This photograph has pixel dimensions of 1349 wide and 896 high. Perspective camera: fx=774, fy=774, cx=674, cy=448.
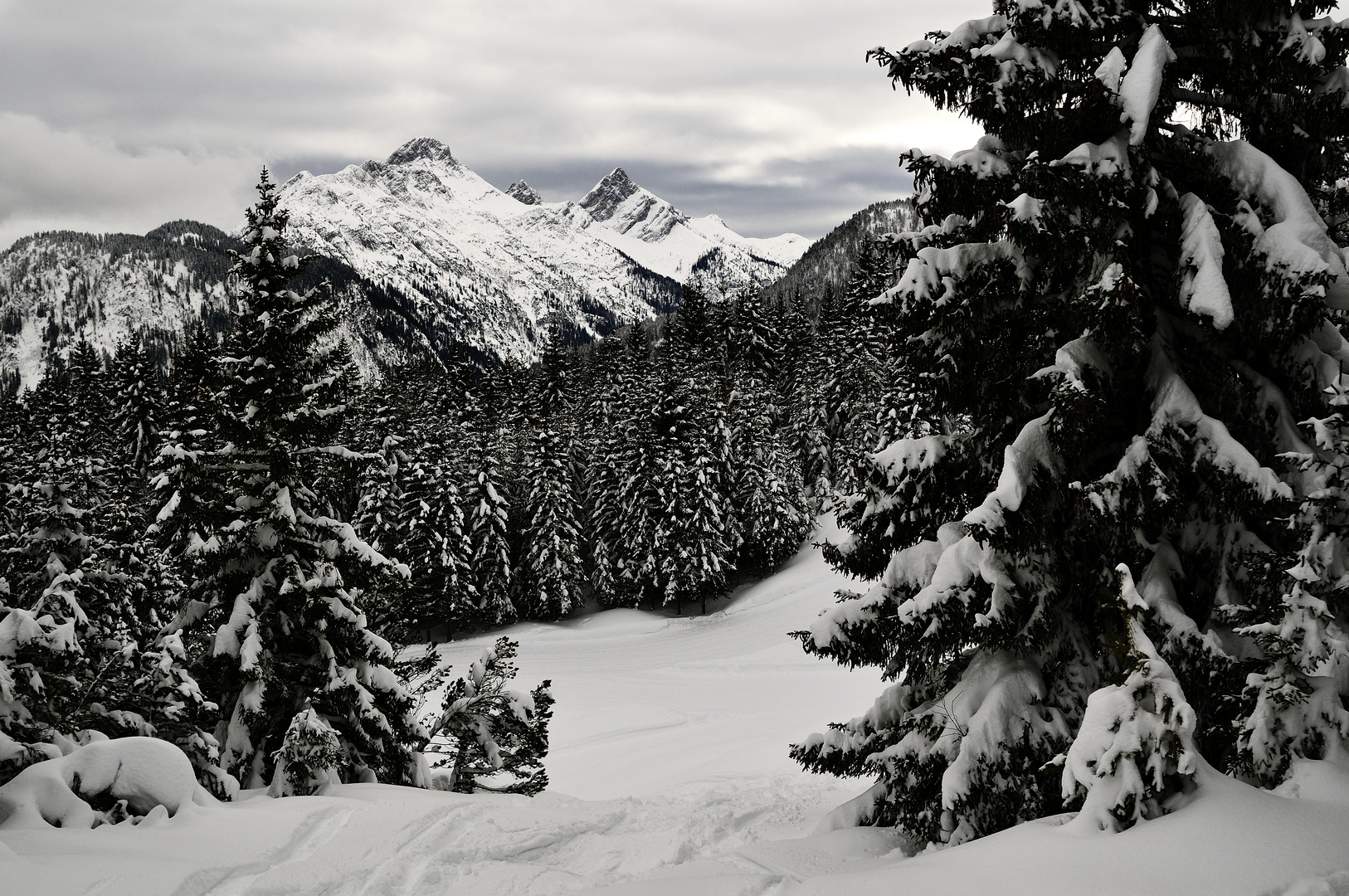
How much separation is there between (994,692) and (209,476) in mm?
12068

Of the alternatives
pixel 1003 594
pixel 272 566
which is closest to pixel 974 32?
pixel 1003 594

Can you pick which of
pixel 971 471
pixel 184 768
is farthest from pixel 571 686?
pixel 971 471

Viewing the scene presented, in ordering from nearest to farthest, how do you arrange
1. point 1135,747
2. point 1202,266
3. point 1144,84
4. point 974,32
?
1. point 1135,747
2. point 1202,266
3. point 1144,84
4. point 974,32

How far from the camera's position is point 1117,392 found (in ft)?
21.4

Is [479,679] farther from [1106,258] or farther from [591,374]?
[591,374]

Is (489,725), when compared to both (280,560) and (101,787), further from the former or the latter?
(101,787)

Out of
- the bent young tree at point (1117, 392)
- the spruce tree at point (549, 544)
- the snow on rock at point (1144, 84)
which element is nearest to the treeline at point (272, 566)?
the spruce tree at point (549, 544)

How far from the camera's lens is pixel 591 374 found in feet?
253

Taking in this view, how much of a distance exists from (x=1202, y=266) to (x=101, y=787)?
11.2m

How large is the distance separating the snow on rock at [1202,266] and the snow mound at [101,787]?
34.2 ft

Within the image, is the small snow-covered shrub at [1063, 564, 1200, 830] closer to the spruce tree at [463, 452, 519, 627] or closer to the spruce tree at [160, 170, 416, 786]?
the spruce tree at [160, 170, 416, 786]

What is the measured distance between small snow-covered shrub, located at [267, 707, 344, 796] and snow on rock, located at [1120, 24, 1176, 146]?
11816 millimetres

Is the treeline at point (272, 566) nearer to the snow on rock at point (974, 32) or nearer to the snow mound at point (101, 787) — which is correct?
the snow mound at point (101, 787)

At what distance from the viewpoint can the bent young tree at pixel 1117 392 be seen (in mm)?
5715
